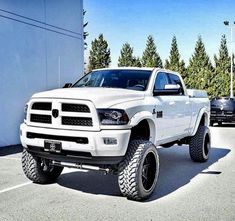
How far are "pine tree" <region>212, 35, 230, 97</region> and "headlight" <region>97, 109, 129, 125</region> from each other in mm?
55530

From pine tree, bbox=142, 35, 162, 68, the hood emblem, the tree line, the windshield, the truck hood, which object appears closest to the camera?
the truck hood

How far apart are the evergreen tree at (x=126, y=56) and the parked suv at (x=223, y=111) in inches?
2087

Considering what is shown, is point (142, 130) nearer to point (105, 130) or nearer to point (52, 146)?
point (105, 130)

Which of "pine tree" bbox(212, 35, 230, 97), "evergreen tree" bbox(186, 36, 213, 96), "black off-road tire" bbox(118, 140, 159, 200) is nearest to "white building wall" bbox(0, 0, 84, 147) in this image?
"black off-road tire" bbox(118, 140, 159, 200)

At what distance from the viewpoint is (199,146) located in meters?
8.62

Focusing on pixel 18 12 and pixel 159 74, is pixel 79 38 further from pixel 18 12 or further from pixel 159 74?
pixel 159 74

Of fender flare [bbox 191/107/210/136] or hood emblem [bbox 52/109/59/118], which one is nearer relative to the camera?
hood emblem [bbox 52/109/59/118]

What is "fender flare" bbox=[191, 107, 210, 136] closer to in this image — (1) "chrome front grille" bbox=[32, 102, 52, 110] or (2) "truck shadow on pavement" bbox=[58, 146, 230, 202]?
(2) "truck shadow on pavement" bbox=[58, 146, 230, 202]

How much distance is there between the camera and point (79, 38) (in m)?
15.3

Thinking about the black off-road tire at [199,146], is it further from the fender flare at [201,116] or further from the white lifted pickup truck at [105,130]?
the white lifted pickup truck at [105,130]

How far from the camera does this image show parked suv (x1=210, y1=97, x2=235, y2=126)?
20344 mm

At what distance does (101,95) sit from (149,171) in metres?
1.47

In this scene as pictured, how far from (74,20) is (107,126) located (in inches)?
417

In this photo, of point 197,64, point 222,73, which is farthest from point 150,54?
point 222,73
